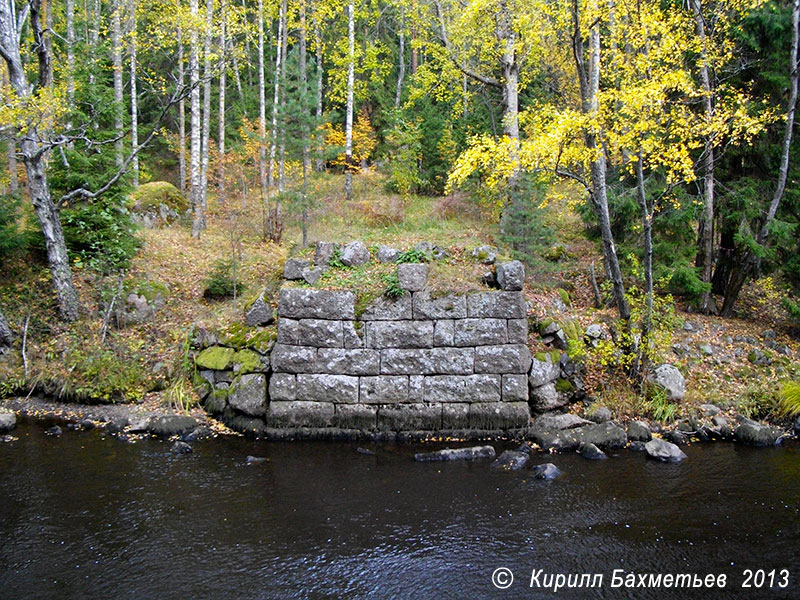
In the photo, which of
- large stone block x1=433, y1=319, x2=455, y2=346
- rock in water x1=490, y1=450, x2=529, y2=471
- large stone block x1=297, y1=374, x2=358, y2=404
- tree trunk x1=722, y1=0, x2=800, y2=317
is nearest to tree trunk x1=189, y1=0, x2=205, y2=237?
large stone block x1=297, y1=374, x2=358, y2=404

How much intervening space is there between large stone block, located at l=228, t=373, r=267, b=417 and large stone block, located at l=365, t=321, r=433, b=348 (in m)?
2.25

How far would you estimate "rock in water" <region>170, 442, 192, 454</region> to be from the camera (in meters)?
9.15

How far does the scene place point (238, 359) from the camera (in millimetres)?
10875

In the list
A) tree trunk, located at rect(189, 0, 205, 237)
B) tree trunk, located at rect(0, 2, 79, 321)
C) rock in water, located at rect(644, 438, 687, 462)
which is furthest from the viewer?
tree trunk, located at rect(189, 0, 205, 237)

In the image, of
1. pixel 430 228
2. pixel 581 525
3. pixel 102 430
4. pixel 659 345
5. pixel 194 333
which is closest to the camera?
pixel 581 525

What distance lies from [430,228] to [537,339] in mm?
5648

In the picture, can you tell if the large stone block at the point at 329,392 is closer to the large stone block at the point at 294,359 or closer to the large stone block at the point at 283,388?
the large stone block at the point at 283,388

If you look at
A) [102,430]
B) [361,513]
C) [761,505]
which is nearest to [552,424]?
[761,505]

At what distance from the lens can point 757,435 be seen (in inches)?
381

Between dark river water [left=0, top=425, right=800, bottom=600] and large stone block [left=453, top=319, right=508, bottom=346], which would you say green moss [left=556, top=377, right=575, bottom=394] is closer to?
large stone block [left=453, top=319, right=508, bottom=346]

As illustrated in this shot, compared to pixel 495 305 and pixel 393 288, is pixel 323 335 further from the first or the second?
pixel 495 305

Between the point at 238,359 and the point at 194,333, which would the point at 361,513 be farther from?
the point at 194,333

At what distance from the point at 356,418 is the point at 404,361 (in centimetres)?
143

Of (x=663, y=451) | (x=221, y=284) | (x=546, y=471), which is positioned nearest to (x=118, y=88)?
(x=221, y=284)
